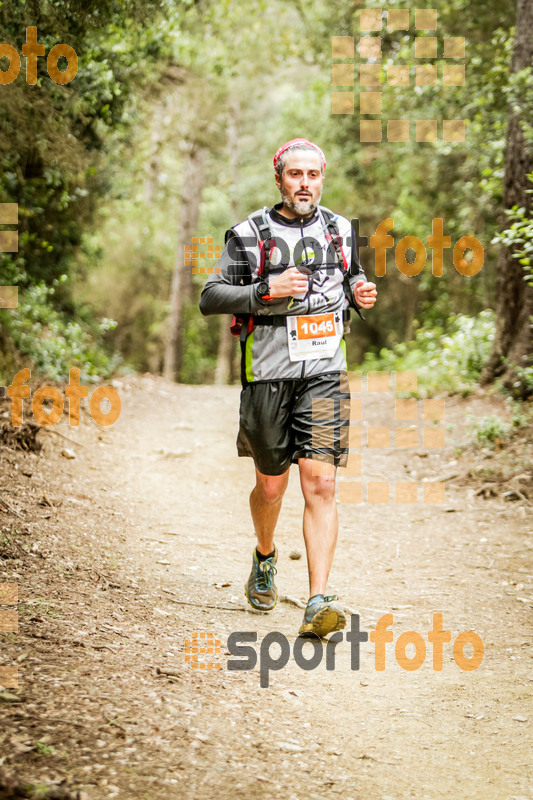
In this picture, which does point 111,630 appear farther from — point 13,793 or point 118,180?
point 118,180

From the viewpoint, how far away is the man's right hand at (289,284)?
141 inches

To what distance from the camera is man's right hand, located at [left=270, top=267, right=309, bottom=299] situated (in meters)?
3.58

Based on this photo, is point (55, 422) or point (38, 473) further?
point (55, 422)

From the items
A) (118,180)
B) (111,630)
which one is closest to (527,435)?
(111,630)

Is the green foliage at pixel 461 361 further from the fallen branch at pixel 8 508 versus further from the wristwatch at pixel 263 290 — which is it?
the wristwatch at pixel 263 290

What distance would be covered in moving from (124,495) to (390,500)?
8.36ft

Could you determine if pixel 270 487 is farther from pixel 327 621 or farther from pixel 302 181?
pixel 302 181

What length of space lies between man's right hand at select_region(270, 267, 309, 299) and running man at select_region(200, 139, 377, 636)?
0.11m

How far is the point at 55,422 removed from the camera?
8.06 metres

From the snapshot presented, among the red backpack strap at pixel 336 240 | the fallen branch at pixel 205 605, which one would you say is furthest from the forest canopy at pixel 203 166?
the fallen branch at pixel 205 605

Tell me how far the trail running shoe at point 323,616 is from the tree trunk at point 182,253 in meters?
17.2

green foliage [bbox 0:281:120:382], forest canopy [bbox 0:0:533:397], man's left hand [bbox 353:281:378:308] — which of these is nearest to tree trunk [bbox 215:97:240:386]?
forest canopy [bbox 0:0:533:397]

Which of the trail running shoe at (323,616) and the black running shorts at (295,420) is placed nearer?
the trail running shoe at (323,616)

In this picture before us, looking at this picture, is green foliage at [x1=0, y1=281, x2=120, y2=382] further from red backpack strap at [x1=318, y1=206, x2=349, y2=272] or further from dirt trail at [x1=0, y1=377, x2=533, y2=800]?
red backpack strap at [x1=318, y1=206, x2=349, y2=272]
